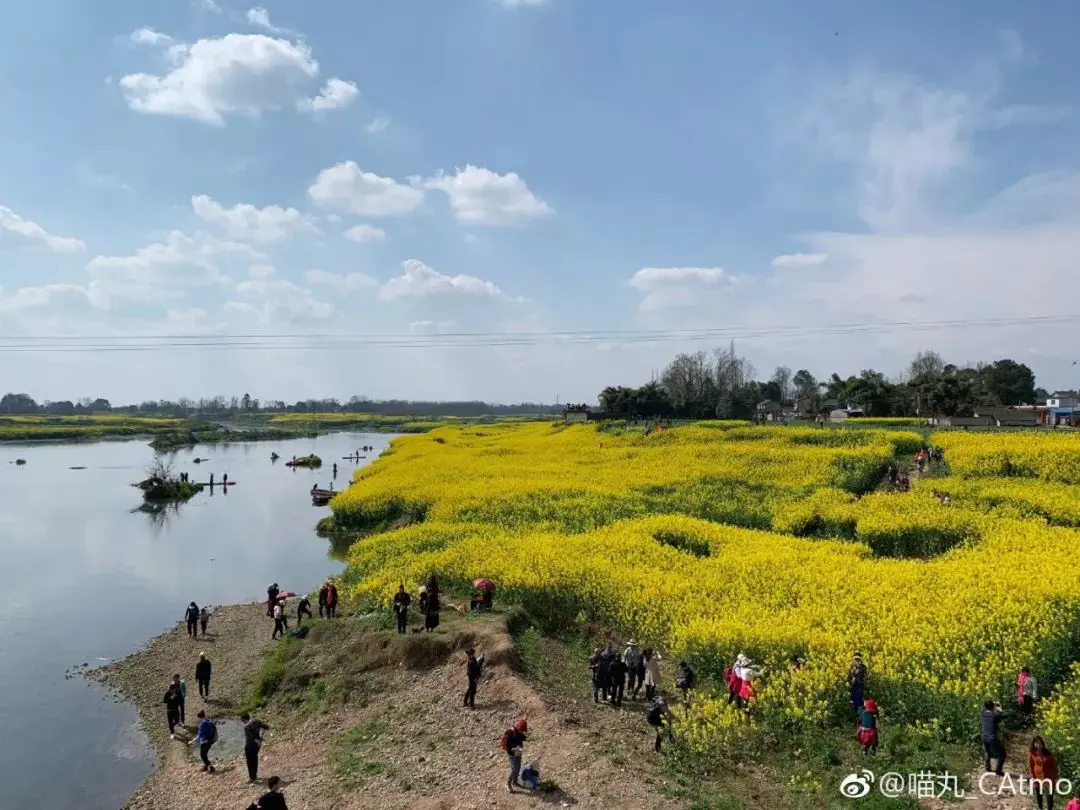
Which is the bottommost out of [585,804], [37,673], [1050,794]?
[37,673]

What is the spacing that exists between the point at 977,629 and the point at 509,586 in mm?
12789

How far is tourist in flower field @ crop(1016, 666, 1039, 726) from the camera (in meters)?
14.1

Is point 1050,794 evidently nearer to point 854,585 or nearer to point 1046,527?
point 854,585

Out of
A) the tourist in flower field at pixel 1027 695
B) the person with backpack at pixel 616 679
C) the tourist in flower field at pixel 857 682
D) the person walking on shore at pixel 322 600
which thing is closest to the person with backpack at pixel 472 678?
the person with backpack at pixel 616 679

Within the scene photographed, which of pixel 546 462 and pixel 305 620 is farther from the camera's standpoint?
pixel 546 462

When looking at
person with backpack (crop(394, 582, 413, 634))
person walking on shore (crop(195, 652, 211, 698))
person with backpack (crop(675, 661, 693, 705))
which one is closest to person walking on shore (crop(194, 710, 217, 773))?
person walking on shore (crop(195, 652, 211, 698))

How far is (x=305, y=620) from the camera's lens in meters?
24.7

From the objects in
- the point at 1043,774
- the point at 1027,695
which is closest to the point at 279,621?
A: the point at 1027,695

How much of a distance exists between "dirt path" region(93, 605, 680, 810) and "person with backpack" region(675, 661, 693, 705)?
4.40 ft

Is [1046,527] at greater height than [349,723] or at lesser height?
greater

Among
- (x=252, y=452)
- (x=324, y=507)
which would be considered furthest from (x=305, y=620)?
(x=252, y=452)

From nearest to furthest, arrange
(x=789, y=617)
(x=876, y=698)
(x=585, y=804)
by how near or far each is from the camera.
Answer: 1. (x=585, y=804)
2. (x=876, y=698)
3. (x=789, y=617)

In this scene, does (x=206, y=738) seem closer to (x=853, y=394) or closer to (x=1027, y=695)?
(x=1027, y=695)

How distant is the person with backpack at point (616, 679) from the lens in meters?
16.2
